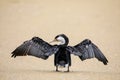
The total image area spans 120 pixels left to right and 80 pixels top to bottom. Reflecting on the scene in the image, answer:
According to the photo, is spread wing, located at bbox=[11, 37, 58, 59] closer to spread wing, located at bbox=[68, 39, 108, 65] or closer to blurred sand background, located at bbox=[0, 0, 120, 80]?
blurred sand background, located at bbox=[0, 0, 120, 80]

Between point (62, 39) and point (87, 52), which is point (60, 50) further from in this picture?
point (87, 52)

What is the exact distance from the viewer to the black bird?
8.98 ft

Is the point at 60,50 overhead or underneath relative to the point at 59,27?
underneath

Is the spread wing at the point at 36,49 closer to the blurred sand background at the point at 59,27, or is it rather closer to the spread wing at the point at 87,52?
the blurred sand background at the point at 59,27

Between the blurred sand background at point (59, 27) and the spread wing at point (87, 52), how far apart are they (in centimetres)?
4

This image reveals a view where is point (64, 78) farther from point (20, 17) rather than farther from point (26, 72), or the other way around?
point (20, 17)

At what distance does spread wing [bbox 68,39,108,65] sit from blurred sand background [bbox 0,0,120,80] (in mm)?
36

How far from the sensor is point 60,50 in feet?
8.99

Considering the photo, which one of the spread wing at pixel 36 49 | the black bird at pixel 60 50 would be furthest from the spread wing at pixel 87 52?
the spread wing at pixel 36 49

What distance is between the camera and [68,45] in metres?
2.75

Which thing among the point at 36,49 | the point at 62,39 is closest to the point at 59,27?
the point at 62,39

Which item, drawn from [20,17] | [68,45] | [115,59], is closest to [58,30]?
[68,45]

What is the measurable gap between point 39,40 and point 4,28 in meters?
0.32

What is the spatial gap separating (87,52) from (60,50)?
216 millimetres
